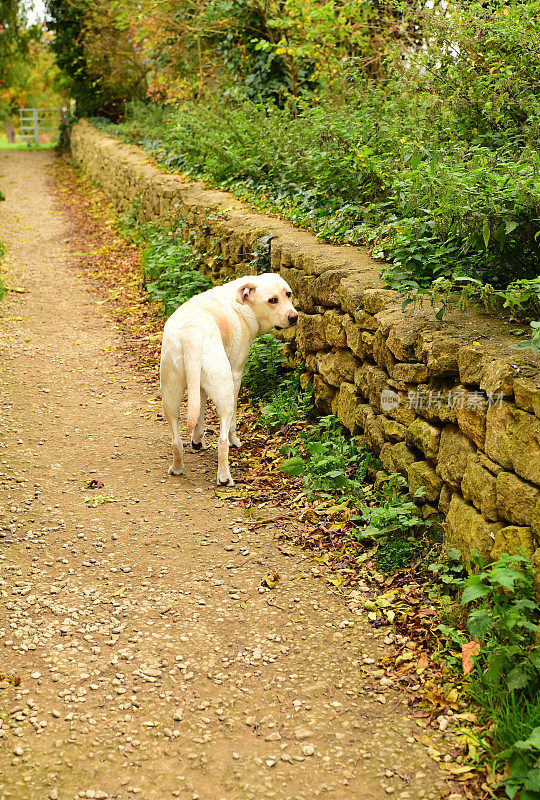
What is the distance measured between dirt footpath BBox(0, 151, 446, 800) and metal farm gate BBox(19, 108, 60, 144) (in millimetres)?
32426

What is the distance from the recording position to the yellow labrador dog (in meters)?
4.98

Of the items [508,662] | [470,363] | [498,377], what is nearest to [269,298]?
[470,363]

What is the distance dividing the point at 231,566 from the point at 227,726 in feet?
4.17

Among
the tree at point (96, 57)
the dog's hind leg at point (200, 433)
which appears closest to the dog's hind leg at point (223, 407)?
the dog's hind leg at point (200, 433)

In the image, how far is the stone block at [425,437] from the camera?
4109 mm

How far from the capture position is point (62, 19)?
22.1 meters

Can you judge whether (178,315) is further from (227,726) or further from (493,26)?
(493,26)

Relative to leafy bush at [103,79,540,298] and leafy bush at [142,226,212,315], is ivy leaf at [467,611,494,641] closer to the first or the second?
leafy bush at [103,79,540,298]

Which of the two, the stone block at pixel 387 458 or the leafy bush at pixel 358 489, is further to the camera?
the stone block at pixel 387 458

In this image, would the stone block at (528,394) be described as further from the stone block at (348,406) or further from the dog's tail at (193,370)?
the dog's tail at (193,370)

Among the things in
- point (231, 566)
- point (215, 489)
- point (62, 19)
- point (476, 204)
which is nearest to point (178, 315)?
point (215, 489)

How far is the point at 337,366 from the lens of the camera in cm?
558

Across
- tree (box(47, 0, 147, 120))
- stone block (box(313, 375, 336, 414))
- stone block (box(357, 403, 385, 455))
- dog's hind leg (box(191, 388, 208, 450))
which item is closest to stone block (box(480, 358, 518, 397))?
stone block (box(357, 403, 385, 455))

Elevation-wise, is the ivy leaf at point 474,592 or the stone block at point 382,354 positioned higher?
the stone block at point 382,354
